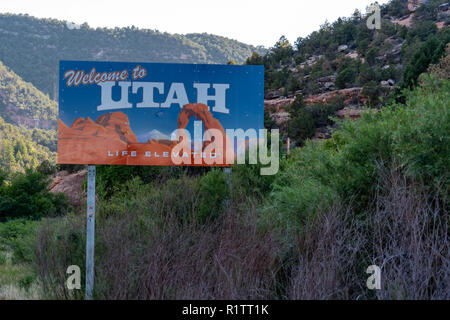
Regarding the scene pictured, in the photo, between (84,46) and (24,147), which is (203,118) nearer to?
(24,147)

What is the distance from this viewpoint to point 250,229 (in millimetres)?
4734

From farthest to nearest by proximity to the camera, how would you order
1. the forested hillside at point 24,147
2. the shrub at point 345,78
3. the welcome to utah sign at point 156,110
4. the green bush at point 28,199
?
the forested hillside at point 24,147 → the shrub at point 345,78 → the green bush at point 28,199 → the welcome to utah sign at point 156,110

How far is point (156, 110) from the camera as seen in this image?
5.88m

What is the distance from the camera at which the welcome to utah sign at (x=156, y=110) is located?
559 centimetres

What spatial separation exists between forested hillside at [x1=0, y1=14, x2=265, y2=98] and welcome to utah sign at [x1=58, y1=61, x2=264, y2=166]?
67309 mm

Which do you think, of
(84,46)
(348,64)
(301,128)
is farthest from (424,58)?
(84,46)

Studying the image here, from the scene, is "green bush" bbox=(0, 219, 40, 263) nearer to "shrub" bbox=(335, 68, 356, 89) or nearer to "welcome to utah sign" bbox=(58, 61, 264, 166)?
"welcome to utah sign" bbox=(58, 61, 264, 166)

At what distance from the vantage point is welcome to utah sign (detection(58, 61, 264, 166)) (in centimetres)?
559

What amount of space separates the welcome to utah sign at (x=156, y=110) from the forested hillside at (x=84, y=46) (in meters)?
67.3

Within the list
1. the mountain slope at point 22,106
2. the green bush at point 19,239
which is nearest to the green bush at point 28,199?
the green bush at point 19,239

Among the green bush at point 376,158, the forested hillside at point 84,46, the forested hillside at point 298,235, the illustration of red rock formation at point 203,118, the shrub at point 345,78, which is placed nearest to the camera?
the forested hillside at point 298,235

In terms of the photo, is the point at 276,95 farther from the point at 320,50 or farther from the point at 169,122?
the point at 169,122

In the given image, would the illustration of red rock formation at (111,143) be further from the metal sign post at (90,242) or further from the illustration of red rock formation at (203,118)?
the metal sign post at (90,242)

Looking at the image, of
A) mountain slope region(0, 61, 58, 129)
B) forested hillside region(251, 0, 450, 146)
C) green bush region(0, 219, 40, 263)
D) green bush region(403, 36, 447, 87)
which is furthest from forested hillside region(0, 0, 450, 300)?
mountain slope region(0, 61, 58, 129)
